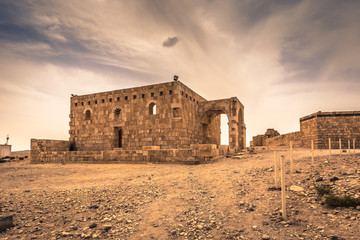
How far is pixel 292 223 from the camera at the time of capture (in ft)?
12.7

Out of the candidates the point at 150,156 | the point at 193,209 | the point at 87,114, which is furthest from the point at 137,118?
the point at 193,209

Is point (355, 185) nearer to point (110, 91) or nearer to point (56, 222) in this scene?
point (56, 222)

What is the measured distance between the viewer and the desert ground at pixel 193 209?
3.82 m

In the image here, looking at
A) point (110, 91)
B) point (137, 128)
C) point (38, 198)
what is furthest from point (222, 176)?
point (110, 91)

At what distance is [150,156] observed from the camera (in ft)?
40.3

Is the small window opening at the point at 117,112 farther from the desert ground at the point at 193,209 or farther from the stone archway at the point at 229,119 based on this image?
the desert ground at the point at 193,209

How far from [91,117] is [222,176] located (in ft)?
49.7

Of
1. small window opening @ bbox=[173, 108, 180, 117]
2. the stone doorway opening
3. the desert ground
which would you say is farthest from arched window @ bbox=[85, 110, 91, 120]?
the desert ground

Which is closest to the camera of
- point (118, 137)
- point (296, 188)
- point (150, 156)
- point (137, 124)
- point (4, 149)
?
point (296, 188)

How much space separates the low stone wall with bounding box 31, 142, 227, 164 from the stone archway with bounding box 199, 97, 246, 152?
3.04 meters

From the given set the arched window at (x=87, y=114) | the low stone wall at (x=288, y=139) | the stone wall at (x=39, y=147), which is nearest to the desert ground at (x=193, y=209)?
the stone wall at (x=39, y=147)

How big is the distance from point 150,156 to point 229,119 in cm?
794

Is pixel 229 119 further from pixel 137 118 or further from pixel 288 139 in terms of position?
pixel 288 139

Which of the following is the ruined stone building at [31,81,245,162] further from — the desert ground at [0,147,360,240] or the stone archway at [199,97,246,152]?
the desert ground at [0,147,360,240]
